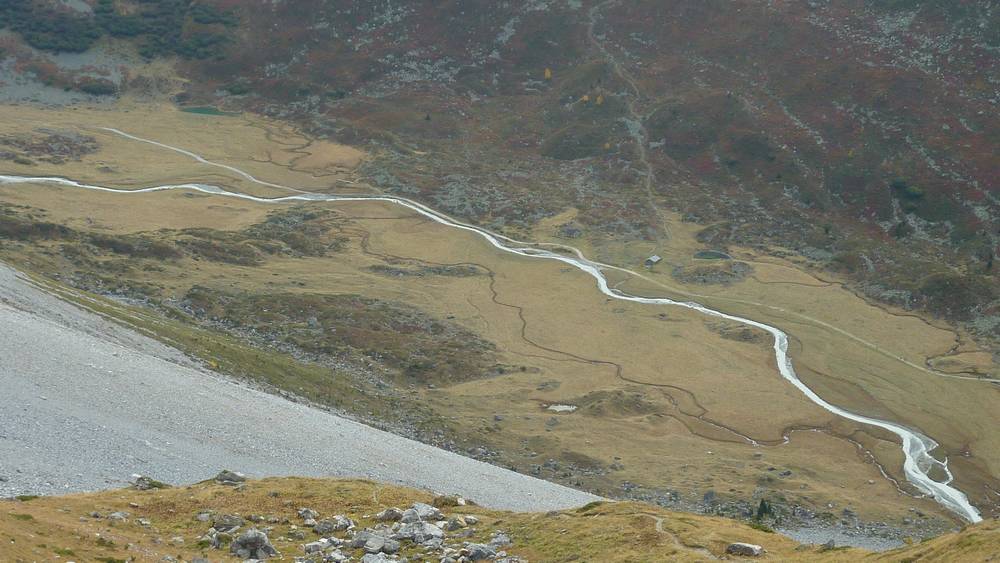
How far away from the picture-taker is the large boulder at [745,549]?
139 ft

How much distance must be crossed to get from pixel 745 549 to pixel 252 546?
19.8 metres

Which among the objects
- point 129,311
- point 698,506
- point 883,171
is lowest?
point 698,506

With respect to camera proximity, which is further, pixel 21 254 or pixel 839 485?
pixel 21 254

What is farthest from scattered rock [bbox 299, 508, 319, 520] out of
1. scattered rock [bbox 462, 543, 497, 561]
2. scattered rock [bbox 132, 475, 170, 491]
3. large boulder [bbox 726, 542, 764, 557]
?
large boulder [bbox 726, 542, 764, 557]

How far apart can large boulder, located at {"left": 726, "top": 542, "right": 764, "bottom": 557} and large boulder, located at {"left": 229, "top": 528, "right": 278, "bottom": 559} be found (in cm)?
1841

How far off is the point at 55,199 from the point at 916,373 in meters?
104

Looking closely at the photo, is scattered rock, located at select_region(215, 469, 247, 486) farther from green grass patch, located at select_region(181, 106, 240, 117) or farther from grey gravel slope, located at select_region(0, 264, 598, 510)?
green grass patch, located at select_region(181, 106, 240, 117)

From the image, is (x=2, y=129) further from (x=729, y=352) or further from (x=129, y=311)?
(x=729, y=352)

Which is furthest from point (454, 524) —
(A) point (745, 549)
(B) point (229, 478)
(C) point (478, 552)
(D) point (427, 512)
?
(B) point (229, 478)

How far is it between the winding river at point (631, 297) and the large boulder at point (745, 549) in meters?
44.0

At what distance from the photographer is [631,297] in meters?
124

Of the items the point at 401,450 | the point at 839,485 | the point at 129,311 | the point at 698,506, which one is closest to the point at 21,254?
the point at 129,311

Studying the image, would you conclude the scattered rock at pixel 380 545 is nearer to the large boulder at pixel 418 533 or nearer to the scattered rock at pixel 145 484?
the large boulder at pixel 418 533

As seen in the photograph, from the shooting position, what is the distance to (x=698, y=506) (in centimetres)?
7531
